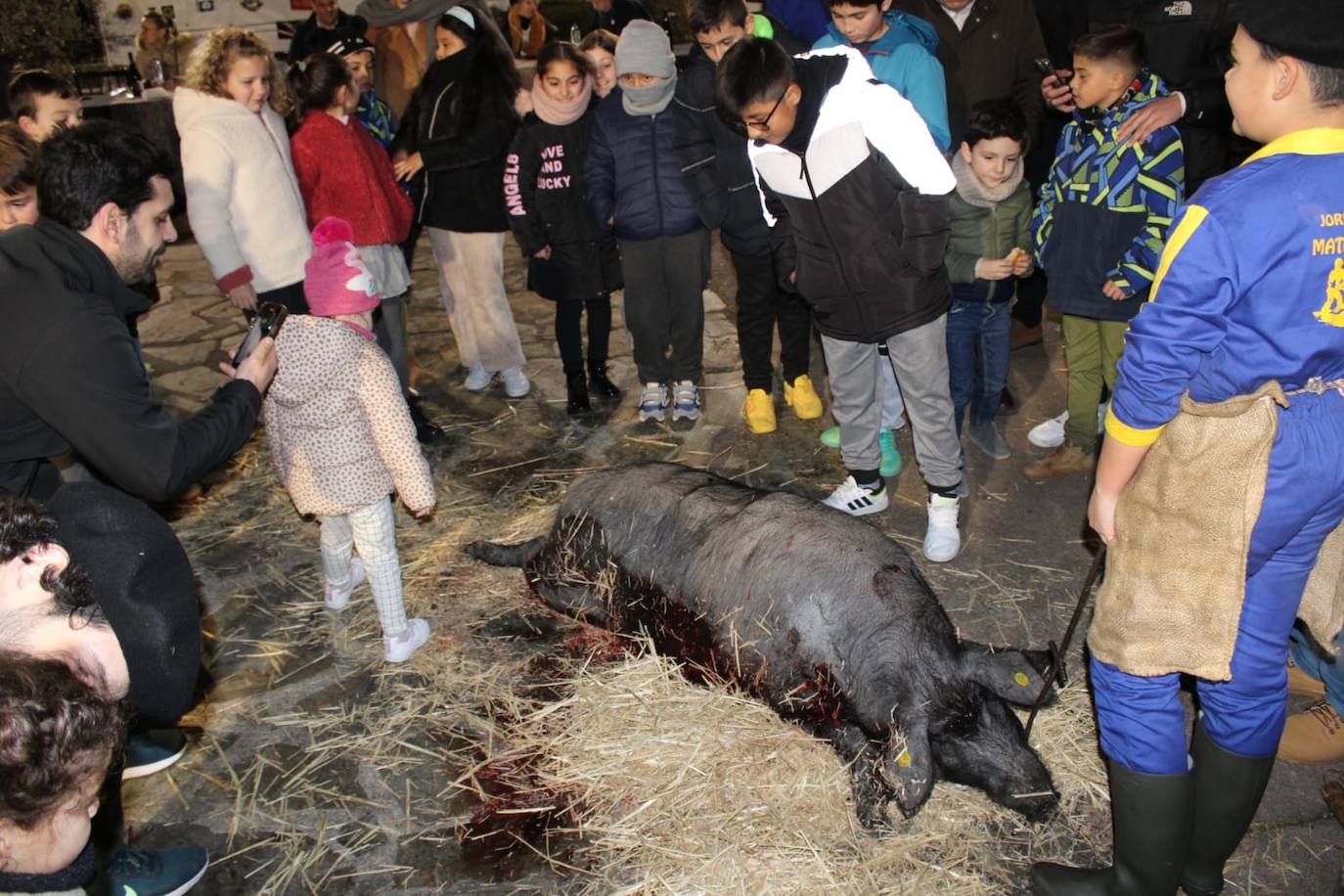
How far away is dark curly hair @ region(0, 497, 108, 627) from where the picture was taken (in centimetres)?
202

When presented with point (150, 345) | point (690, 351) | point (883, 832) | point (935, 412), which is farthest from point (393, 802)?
Result: point (150, 345)

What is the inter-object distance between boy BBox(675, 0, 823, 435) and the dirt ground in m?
0.30

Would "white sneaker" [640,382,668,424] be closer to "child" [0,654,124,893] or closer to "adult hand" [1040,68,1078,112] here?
"adult hand" [1040,68,1078,112]

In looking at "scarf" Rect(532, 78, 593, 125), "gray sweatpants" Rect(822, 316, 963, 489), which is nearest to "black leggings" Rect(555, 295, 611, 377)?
"scarf" Rect(532, 78, 593, 125)

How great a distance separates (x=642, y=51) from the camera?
18.5 feet

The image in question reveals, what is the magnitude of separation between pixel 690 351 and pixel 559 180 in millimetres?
1336

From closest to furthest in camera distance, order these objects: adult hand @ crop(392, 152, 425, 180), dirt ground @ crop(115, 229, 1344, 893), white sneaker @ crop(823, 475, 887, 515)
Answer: dirt ground @ crop(115, 229, 1344, 893) → white sneaker @ crop(823, 475, 887, 515) → adult hand @ crop(392, 152, 425, 180)

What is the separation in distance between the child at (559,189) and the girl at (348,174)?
28.7 inches

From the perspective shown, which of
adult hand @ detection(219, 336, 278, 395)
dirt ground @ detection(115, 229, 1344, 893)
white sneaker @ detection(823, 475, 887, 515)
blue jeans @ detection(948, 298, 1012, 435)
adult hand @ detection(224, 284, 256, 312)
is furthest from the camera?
blue jeans @ detection(948, 298, 1012, 435)

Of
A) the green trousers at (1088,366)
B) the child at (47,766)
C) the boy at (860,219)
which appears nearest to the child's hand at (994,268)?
the green trousers at (1088,366)

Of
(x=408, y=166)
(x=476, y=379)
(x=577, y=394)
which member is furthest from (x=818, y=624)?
(x=408, y=166)

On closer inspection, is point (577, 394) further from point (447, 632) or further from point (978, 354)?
point (978, 354)

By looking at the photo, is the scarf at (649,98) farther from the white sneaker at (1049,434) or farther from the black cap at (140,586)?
the black cap at (140,586)

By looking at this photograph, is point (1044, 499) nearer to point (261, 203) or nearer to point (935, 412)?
point (935, 412)
